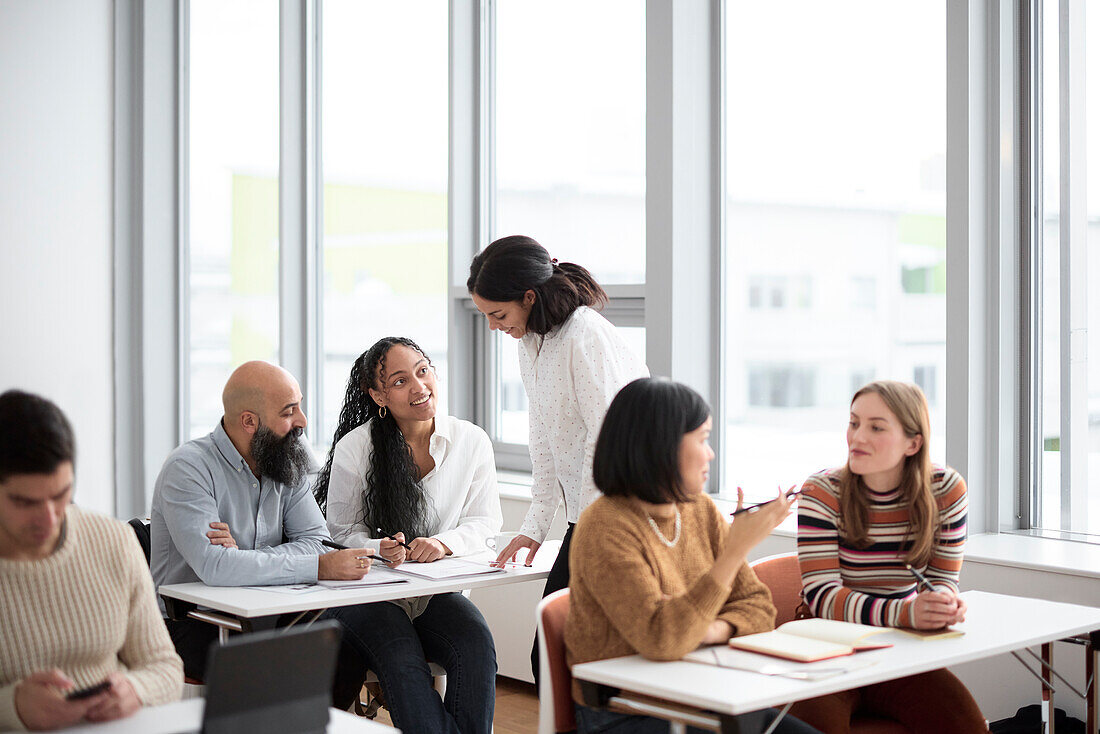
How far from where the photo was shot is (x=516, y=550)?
10.4 feet

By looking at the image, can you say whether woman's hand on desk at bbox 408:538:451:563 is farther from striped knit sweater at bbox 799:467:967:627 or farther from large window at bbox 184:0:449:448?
large window at bbox 184:0:449:448

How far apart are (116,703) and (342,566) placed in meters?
1.11

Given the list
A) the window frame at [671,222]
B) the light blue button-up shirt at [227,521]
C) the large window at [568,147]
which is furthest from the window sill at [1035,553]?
the light blue button-up shirt at [227,521]

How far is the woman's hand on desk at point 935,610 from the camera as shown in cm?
243

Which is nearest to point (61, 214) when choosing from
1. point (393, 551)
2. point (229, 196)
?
point (229, 196)

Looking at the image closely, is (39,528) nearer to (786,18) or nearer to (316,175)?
(786,18)

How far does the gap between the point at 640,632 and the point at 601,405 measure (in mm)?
927

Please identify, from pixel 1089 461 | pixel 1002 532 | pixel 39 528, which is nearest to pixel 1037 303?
pixel 1089 461

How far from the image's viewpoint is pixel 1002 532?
3.57 metres

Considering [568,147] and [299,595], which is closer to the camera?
[299,595]

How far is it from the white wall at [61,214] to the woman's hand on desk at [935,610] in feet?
16.0

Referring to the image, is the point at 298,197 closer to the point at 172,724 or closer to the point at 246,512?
the point at 246,512

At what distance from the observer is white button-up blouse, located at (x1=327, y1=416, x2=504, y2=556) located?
3.45 meters

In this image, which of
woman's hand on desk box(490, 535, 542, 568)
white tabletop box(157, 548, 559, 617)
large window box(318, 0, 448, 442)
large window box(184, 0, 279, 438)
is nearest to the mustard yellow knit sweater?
white tabletop box(157, 548, 559, 617)
